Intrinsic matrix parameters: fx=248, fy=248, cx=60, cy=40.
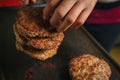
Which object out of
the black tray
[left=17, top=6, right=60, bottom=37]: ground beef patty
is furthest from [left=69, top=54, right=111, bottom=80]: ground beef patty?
[left=17, top=6, right=60, bottom=37]: ground beef patty

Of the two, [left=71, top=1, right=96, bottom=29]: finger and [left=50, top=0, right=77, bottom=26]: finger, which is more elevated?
[left=50, top=0, right=77, bottom=26]: finger

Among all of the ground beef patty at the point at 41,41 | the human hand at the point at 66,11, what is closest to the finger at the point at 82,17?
the human hand at the point at 66,11

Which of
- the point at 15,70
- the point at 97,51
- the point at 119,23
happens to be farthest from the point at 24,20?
the point at 119,23

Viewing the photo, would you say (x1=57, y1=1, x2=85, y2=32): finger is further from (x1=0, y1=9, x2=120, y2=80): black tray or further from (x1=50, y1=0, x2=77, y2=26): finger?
(x1=0, y1=9, x2=120, y2=80): black tray

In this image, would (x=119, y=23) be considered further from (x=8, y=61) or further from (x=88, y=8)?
(x=8, y=61)

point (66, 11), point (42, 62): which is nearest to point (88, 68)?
point (42, 62)

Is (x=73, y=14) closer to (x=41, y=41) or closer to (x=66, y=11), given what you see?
(x=66, y=11)
